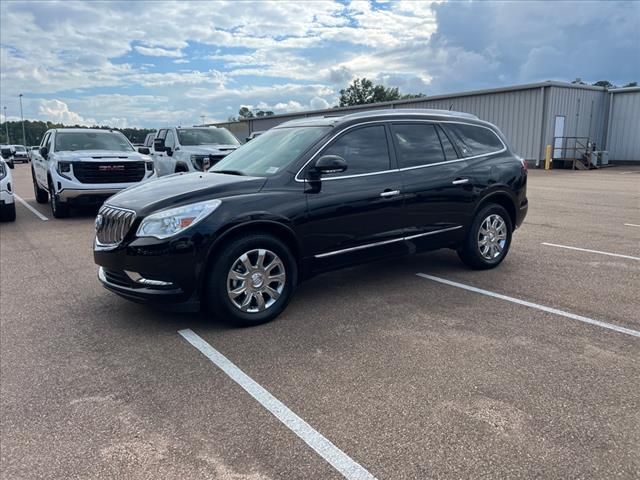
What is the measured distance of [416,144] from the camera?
5.65m

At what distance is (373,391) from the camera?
338cm

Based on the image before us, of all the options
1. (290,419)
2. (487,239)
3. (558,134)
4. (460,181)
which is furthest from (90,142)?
(558,134)

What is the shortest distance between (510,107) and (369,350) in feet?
99.1

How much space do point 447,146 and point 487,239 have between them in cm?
126

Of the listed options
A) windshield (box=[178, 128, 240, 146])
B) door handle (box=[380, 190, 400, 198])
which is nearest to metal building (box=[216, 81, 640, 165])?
windshield (box=[178, 128, 240, 146])

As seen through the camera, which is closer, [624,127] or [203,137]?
[203,137]

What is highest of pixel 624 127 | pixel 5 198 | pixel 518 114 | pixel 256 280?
pixel 518 114

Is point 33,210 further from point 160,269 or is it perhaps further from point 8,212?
point 160,269

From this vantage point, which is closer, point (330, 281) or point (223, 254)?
point (223, 254)

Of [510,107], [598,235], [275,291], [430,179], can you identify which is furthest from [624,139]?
[275,291]

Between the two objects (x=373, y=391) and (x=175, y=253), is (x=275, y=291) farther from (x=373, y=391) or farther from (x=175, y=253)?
(x=373, y=391)

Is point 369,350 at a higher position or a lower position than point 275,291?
lower

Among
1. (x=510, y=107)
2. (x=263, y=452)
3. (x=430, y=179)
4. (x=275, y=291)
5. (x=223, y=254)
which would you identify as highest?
(x=510, y=107)

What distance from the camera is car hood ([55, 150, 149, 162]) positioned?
10617 millimetres
